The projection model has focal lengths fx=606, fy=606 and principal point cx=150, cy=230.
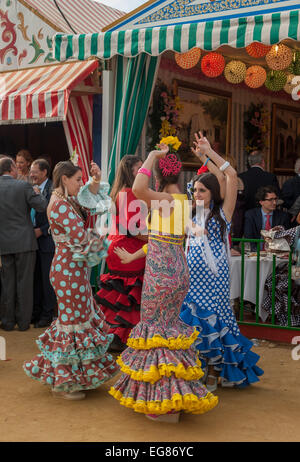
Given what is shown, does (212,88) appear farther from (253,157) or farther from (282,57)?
(282,57)

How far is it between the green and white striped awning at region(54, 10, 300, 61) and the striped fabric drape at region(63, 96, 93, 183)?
2.51 feet

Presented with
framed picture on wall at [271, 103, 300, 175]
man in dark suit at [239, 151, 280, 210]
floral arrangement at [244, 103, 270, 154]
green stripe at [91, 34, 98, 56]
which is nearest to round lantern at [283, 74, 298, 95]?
man in dark suit at [239, 151, 280, 210]

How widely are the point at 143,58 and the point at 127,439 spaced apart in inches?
197

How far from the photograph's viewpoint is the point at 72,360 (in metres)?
4.45

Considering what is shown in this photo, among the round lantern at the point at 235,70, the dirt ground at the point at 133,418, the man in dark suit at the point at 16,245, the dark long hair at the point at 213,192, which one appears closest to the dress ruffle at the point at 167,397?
the dirt ground at the point at 133,418

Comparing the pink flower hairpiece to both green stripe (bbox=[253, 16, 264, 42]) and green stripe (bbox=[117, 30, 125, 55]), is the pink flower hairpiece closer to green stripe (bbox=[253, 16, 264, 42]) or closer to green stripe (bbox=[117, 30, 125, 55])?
green stripe (bbox=[253, 16, 264, 42])

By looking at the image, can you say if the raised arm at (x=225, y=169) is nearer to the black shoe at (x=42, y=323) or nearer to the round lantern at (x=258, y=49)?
the black shoe at (x=42, y=323)

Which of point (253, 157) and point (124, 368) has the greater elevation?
point (253, 157)

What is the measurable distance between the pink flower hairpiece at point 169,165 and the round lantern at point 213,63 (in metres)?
4.00

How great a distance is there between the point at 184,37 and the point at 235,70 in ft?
5.80

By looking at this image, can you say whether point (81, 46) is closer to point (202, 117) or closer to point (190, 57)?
point (190, 57)

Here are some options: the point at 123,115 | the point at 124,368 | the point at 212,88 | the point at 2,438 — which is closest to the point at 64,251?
the point at 124,368

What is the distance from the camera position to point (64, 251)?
15.0ft

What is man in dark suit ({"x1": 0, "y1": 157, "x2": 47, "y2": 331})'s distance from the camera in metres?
6.82
